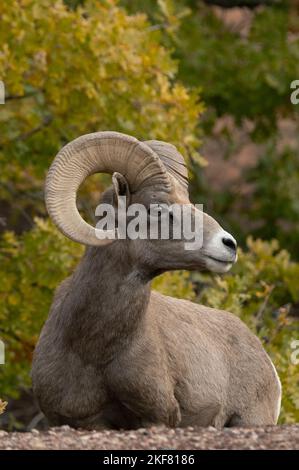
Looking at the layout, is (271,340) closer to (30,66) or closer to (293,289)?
(293,289)

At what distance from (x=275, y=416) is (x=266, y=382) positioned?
320 mm

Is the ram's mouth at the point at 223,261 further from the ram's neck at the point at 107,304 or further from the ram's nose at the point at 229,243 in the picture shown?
the ram's neck at the point at 107,304

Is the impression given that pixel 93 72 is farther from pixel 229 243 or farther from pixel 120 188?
pixel 229 243

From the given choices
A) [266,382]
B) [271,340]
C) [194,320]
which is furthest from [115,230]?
[271,340]

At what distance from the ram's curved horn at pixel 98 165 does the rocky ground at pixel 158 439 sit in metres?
1.64

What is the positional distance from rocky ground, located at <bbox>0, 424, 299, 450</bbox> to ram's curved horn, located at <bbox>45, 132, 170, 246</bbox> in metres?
1.64

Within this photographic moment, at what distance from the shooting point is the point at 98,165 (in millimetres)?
10930

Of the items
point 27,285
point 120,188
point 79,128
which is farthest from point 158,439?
point 79,128

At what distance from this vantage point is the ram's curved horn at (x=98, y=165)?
10.8 meters

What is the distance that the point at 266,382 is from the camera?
1232 centimetres

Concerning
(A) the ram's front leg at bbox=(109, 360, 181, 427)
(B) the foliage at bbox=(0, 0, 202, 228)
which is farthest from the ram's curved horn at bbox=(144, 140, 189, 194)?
(B) the foliage at bbox=(0, 0, 202, 228)

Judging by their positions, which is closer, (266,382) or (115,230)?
(115,230)

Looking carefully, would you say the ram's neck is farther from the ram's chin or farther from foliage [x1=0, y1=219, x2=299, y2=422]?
foliage [x1=0, y1=219, x2=299, y2=422]

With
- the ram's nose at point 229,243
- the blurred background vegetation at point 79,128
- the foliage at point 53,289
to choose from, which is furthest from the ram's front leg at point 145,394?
the foliage at point 53,289
